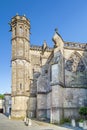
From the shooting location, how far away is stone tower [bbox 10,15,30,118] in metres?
34.2

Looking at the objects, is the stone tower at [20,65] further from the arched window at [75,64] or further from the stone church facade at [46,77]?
the arched window at [75,64]

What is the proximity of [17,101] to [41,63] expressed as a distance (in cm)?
767

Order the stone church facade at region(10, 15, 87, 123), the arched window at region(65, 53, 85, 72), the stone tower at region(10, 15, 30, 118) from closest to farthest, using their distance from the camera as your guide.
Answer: the stone church facade at region(10, 15, 87, 123), the arched window at region(65, 53, 85, 72), the stone tower at region(10, 15, 30, 118)

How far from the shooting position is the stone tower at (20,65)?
112 ft

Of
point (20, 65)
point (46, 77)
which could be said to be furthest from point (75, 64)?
point (20, 65)

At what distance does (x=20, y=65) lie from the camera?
35812 mm

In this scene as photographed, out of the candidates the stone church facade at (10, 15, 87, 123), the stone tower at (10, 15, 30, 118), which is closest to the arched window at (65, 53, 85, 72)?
the stone church facade at (10, 15, 87, 123)

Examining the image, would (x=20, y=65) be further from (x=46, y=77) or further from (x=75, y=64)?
(x=75, y=64)

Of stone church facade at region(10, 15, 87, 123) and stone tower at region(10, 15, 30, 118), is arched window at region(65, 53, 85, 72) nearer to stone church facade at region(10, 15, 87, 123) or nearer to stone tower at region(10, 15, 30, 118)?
stone church facade at region(10, 15, 87, 123)

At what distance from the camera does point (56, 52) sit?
27.9 meters

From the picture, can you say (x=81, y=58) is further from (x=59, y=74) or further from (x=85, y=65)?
(x=59, y=74)

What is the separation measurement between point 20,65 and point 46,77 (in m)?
4.88

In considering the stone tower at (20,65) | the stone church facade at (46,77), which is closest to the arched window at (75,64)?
the stone church facade at (46,77)

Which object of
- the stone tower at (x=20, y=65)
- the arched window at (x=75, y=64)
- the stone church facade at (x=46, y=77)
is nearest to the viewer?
the stone church facade at (x=46, y=77)
